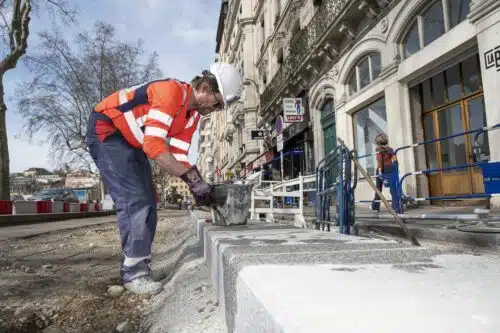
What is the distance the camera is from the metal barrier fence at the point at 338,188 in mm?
4730

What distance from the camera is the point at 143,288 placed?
2998mm

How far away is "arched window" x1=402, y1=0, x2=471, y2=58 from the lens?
8469 millimetres

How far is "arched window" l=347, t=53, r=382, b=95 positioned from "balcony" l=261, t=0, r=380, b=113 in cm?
93

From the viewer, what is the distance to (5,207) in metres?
15.3

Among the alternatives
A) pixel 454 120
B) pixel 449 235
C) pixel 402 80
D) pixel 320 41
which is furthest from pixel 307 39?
pixel 449 235

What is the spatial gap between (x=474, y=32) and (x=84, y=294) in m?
7.85

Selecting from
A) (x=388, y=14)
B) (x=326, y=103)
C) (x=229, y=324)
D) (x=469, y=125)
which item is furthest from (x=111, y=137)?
(x=326, y=103)

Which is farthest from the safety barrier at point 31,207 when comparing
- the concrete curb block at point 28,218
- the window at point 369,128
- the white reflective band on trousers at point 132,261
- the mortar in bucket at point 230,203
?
the white reflective band on trousers at point 132,261

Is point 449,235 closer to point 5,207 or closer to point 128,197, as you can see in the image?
point 128,197

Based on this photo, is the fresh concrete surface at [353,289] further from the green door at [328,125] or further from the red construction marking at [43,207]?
the red construction marking at [43,207]

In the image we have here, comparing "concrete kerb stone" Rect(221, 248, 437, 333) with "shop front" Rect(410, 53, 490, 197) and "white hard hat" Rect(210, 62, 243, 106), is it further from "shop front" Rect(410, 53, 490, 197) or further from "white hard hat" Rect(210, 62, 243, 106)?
"shop front" Rect(410, 53, 490, 197)

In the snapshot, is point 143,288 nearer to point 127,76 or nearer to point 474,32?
point 474,32

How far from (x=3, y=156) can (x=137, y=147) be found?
55.8 ft

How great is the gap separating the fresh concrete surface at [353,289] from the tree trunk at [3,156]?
18017 millimetres
